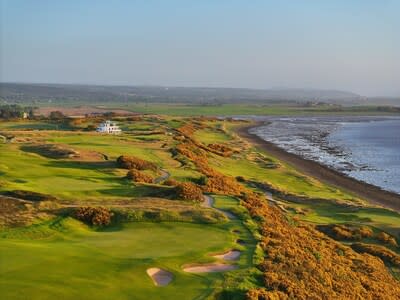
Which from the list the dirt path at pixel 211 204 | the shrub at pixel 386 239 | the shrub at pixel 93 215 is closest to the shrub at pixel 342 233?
the shrub at pixel 386 239

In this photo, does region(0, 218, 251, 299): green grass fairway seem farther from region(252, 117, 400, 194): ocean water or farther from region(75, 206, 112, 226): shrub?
region(252, 117, 400, 194): ocean water

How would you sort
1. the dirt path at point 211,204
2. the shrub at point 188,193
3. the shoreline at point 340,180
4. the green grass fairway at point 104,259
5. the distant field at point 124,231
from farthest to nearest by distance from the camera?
the shoreline at point 340,180
the shrub at point 188,193
the dirt path at point 211,204
the distant field at point 124,231
the green grass fairway at point 104,259

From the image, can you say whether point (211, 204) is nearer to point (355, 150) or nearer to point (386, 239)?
point (386, 239)

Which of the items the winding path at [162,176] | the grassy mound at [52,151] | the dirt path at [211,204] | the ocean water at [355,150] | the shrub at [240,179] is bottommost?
the ocean water at [355,150]

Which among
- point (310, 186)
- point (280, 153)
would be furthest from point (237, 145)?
point (310, 186)

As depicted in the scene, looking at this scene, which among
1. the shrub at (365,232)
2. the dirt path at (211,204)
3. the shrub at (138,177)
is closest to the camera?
the dirt path at (211,204)

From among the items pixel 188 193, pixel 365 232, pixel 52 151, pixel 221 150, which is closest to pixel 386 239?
pixel 365 232

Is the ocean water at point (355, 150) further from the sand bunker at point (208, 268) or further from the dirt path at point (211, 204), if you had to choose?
the sand bunker at point (208, 268)
